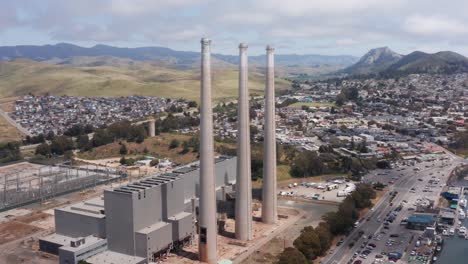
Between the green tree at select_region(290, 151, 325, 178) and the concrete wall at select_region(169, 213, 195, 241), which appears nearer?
the concrete wall at select_region(169, 213, 195, 241)

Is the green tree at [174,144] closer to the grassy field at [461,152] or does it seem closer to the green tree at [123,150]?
the green tree at [123,150]

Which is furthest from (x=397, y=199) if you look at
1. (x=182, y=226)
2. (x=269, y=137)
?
(x=182, y=226)

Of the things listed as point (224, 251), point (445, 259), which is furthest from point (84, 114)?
point (445, 259)

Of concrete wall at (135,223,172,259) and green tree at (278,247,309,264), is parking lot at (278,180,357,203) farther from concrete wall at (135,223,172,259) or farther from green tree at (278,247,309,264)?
concrete wall at (135,223,172,259)

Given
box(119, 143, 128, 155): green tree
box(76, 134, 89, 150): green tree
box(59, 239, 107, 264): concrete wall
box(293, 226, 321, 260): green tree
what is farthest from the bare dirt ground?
box(76, 134, 89, 150): green tree

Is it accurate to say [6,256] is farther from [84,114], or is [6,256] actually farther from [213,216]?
[84,114]

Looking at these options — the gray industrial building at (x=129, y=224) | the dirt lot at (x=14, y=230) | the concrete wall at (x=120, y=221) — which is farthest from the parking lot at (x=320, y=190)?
the dirt lot at (x=14, y=230)
